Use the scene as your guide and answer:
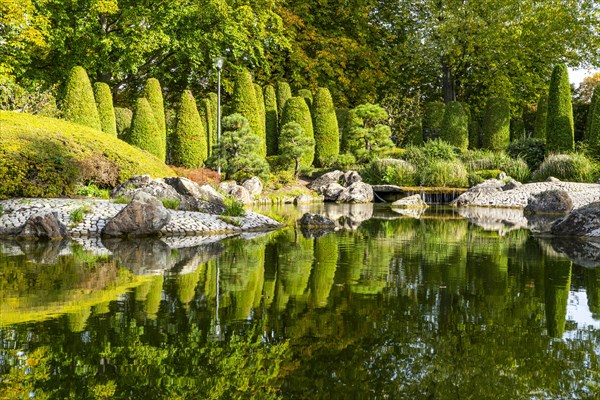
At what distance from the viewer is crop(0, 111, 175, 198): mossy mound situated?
1210 centimetres

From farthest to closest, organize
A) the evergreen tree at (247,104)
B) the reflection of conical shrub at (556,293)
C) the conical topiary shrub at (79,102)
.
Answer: the evergreen tree at (247,104), the conical topiary shrub at (79,102), the reflection of conical shrub at (556,293)

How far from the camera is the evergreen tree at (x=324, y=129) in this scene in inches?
1129

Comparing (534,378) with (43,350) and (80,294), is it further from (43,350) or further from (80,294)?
(80,294)

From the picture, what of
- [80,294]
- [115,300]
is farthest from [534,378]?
[80,294]

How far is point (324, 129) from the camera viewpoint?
28.7 meters

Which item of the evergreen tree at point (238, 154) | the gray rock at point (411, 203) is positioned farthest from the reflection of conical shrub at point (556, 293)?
the evergreen tree at point (238, 154)

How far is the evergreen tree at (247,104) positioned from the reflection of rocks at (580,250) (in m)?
17.3

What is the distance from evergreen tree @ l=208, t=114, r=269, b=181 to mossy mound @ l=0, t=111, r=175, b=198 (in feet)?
21.9

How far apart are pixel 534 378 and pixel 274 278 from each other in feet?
10.6

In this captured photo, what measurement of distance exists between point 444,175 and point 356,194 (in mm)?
3686

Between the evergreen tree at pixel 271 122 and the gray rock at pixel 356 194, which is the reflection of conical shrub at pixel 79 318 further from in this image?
the evergreen tree at pixel 271 122

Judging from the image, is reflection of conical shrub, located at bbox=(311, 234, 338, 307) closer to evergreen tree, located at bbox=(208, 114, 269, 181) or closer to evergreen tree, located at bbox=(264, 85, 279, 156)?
evergreen tree, located at bbox=(208, 114, 269, 181)

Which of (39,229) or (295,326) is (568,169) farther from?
(295,326)

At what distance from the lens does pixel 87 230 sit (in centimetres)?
1017
